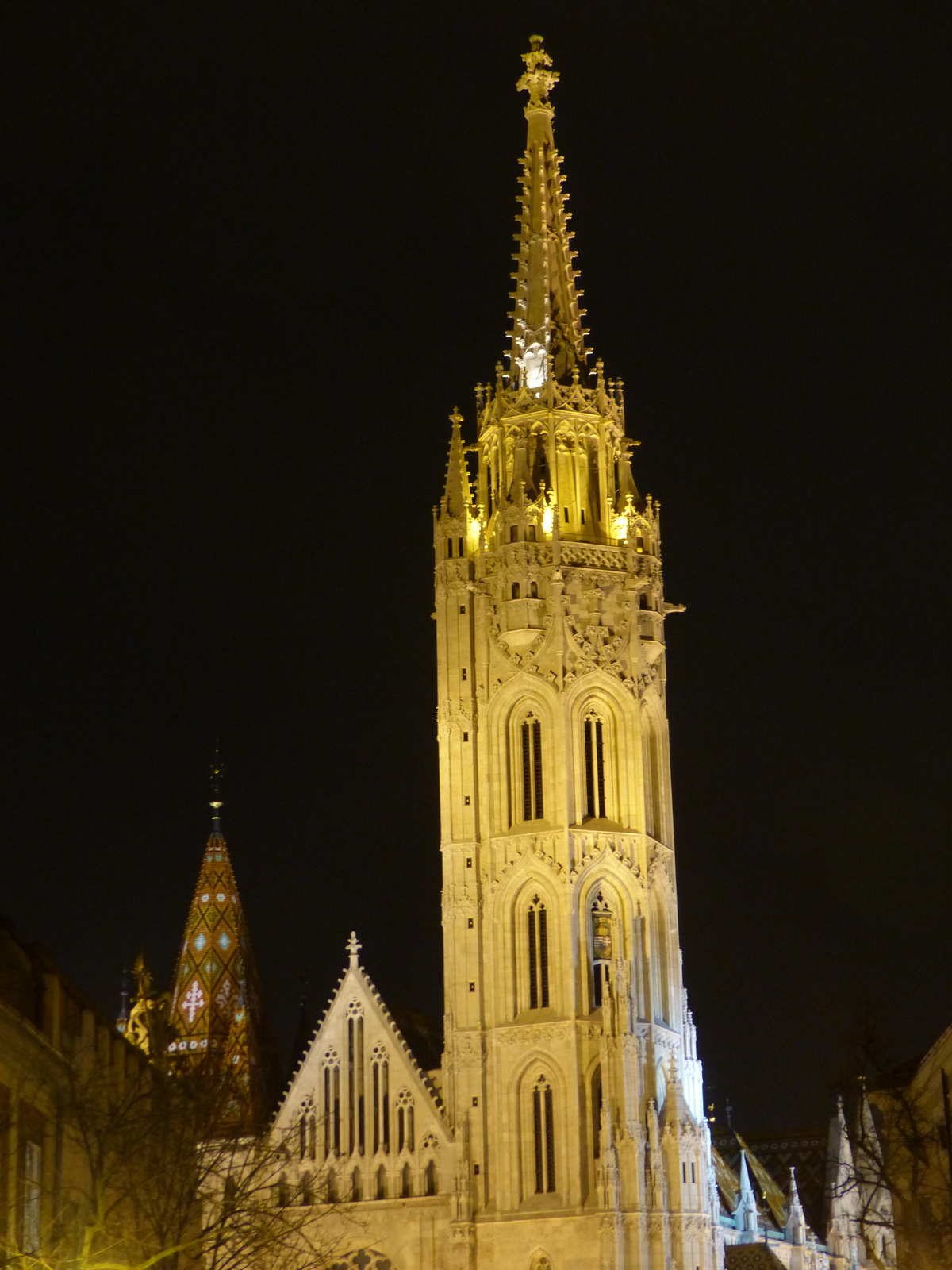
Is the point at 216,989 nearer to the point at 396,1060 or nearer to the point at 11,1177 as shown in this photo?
the point at 396,1060

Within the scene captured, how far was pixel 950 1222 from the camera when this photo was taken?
1791 inches

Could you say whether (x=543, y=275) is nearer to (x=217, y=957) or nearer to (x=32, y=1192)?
(x=217, y=957)

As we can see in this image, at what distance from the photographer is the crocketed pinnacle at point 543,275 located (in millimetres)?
89938

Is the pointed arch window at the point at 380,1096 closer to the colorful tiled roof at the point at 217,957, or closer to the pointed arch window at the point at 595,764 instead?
the pointed arch window at the point at 595,764

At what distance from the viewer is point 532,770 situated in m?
83.6

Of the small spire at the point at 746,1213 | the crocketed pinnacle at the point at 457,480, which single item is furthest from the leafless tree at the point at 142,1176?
the small spire at the point at 746,1213

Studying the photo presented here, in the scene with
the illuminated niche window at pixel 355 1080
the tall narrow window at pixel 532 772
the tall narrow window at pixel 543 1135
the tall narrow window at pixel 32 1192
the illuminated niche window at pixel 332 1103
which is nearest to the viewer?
the tall narrow window at pixel 32 1192

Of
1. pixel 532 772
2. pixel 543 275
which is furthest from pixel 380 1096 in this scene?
pixel 543 275

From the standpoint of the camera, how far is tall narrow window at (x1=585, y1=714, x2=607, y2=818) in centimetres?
8306

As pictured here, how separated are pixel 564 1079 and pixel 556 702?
12.1 metres

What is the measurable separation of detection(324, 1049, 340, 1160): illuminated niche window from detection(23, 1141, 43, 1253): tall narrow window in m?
36.5

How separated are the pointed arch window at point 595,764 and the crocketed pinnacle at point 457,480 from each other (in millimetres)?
8886

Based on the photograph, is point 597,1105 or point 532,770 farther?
point 532,770

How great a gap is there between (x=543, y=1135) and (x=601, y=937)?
6.69m
